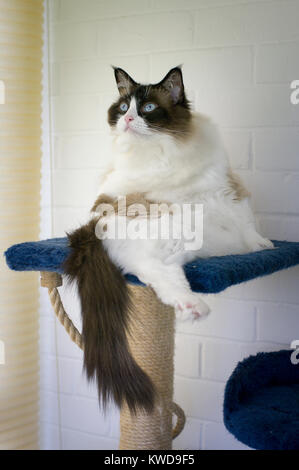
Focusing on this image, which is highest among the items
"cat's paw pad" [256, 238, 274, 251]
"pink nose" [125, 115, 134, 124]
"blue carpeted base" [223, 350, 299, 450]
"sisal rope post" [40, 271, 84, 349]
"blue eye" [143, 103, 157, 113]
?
"blue eye" [143, 103, 157, 113]

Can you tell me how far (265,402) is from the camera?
1.30m

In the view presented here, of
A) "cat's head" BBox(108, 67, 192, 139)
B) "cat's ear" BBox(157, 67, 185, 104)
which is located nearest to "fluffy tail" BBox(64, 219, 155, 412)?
"cat's head" BBox(108, 67, 192, 139)

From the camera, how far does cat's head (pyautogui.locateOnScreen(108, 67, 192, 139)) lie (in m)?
1.31

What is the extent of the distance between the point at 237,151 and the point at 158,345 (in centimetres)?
74

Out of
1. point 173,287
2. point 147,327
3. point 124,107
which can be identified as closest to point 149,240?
point 173,287

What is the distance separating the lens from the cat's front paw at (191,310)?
3.15 feet

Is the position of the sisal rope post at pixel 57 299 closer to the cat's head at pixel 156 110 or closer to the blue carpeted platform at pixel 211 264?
the blue carpeted platform at pixel 211 264

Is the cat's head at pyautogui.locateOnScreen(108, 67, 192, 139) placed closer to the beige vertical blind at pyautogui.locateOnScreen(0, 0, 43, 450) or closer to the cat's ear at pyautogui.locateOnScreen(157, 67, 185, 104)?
the cat's ear at pyautogui.locateOnScreen(157, 67, 185, 104)

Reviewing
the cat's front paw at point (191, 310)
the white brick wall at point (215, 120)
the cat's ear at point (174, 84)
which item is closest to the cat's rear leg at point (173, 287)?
the cat's front paw at point (191, 310)

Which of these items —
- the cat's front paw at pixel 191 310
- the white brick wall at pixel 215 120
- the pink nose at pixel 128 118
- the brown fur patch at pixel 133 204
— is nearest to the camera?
the cat's front paw at pixel 191 310

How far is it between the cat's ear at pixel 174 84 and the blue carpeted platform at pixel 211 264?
1.56 feet

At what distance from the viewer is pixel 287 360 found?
1481mm
